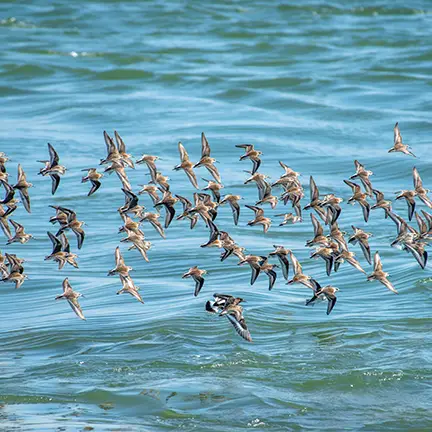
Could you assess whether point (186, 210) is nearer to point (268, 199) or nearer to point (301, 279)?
point (268, 199)

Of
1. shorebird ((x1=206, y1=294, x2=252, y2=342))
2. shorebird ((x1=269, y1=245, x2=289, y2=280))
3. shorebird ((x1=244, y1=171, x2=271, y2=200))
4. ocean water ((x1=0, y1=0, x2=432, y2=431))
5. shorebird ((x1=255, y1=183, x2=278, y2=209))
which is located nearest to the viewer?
ocean water ((x1=0, y1=0, x2=432, y2=431))

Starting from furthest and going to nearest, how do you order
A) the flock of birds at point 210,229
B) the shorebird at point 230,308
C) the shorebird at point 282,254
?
1. the shorebird at point 282,254
2. the flock of birds at point 210,229
3. the shorebird at point 230,308

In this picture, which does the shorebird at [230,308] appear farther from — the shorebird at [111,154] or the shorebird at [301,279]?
the shorebird at [111,154]

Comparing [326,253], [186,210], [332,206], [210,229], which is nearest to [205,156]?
[186,210]

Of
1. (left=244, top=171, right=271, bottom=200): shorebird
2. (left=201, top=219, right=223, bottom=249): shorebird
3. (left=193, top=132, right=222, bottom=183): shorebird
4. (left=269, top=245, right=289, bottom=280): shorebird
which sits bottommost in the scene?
(left=269, top=245, right=289, bottom=280): shorebird

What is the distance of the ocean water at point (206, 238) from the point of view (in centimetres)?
1406

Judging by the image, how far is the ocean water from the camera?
46.1ft

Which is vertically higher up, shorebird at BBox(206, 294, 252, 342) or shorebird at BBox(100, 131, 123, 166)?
shorebird at BBox(100, 131, 123, 166)

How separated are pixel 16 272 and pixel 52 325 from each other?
6.64 ft

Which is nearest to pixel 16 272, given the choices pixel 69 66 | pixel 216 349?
pixel 216 349

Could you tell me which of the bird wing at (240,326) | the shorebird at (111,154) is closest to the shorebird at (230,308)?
the bird wing at (240,326)

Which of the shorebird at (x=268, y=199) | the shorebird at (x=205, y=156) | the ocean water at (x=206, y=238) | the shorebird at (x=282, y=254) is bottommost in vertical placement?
the ocean water at (x=206, y=238)

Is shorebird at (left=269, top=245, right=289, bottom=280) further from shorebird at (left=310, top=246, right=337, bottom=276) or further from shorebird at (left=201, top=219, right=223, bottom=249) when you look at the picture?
shorebird at (left=201, top=219, right=223, bottom=249)

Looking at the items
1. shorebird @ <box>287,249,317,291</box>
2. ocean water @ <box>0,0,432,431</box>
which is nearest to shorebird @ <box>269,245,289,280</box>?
shorebird @ <box>287,249,317,291</box>
